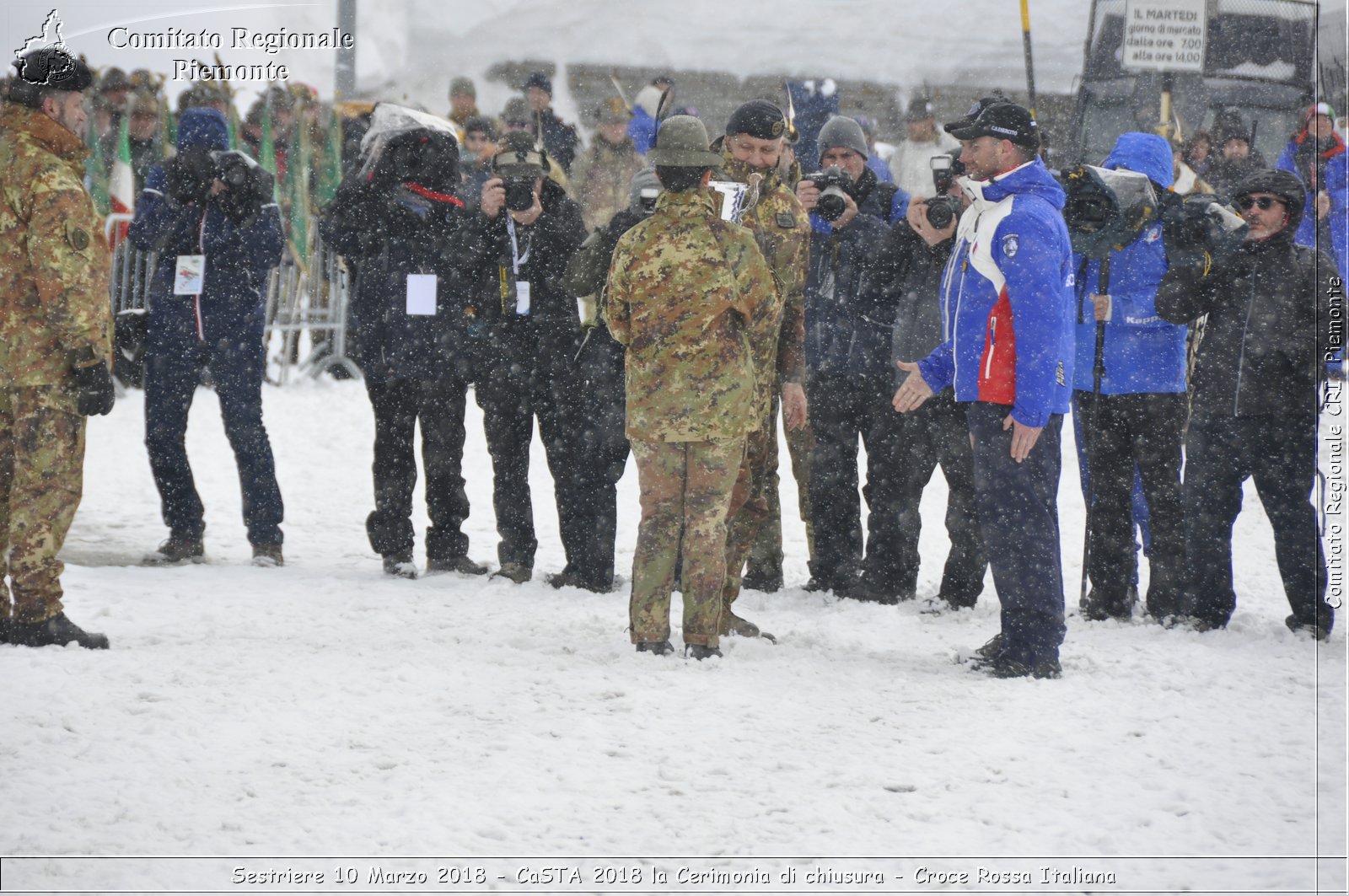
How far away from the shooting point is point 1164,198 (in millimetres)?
6043

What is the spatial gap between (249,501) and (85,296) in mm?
2143

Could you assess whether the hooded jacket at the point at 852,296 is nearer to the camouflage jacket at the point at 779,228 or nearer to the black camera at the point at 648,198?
the camouflage jacket at the point at 779,228

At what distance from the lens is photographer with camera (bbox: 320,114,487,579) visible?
6461 mm

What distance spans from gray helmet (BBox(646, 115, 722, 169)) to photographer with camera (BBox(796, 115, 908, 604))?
174 cm

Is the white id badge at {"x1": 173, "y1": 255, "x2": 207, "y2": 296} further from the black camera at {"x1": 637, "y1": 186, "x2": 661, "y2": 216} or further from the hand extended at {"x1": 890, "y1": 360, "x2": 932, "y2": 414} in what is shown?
the hand extended at {"x1": 890, "y1": 360, "x2": 932, "y2": 414}

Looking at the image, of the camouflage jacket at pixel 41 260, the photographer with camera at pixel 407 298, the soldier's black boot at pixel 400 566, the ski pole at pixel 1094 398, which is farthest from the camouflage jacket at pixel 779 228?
the camouflage jacket at pixel 41 260

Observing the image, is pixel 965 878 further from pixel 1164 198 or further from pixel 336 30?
pixel 336 30

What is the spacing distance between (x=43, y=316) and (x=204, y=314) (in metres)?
1.89

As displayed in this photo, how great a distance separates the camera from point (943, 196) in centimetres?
595

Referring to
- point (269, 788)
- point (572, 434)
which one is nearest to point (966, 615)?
point (572, 434)

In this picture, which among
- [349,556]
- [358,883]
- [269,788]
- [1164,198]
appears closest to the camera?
[358,883]

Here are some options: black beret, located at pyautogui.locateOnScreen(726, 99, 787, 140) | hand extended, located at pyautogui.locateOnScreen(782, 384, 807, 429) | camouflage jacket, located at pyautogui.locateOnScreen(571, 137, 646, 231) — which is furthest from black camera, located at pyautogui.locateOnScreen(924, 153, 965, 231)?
camouflage jacket, located at pyautogui.locateOnScreen(571, 137, 646, 231)

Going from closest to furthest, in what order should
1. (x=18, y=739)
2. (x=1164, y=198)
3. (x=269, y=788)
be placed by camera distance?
(x=269, y=788) → (x=18, y=739) → (x=1164, y=198)

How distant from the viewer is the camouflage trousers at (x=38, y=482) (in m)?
4.80
